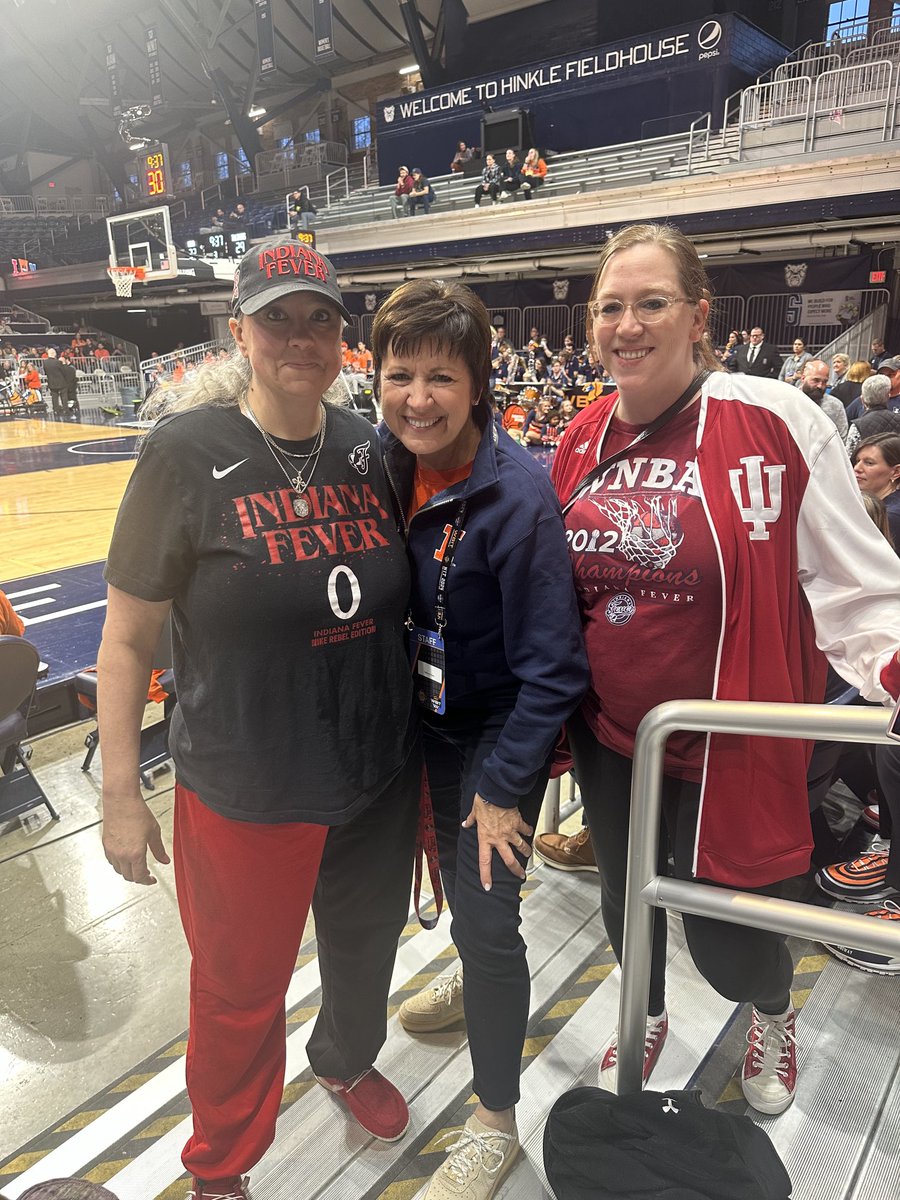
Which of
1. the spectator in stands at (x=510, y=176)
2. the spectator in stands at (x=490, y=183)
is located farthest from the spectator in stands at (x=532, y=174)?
the spectator in stands at (x=490, y=183)

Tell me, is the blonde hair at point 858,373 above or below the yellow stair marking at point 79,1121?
above

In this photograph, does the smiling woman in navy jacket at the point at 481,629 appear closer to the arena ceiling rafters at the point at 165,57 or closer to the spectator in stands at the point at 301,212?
the spectator in stands at the point at 301,212

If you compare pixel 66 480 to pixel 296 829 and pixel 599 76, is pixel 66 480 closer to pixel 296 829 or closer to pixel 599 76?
pixel 296 829

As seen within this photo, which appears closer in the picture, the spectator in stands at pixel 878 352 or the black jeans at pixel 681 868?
the black jeans at pixel 681 868

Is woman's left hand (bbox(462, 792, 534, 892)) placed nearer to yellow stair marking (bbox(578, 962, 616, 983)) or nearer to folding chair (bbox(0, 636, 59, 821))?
yellow stair marking (bbox(578, 962, 616, 983))

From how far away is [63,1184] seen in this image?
154cm

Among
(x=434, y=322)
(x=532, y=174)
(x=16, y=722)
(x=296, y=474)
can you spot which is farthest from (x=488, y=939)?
(x=532, y=174)

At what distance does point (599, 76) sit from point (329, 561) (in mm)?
20565

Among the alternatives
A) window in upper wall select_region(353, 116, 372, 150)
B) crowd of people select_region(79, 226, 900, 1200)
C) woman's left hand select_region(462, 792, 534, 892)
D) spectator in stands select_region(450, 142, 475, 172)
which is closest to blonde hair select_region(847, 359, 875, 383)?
crowd of people select_region(79, 226, 900, 1200)

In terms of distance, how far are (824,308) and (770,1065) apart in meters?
15.2

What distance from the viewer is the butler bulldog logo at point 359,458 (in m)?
1.51

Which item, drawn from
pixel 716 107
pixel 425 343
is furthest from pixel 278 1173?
pixel 716 107

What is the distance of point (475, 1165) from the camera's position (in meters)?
1.55

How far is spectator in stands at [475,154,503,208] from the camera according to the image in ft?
56.0
